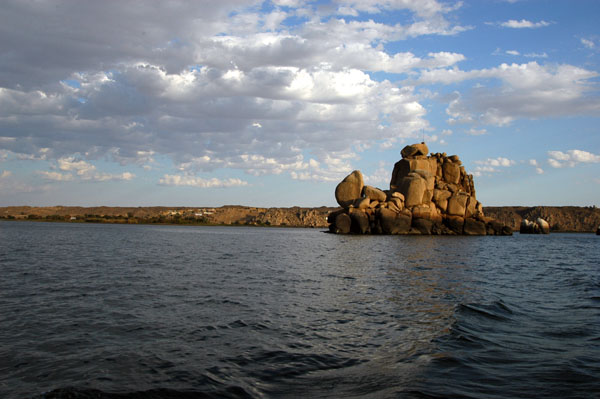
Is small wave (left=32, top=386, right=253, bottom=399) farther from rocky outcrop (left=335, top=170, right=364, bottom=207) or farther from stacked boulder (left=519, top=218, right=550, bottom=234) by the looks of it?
stacked boulder (left=519, top=218, right=550, bottom=234)

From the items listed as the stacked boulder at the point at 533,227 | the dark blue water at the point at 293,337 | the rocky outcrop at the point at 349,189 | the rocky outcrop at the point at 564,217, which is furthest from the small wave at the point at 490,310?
the rocky outcrop at the point at 564,217

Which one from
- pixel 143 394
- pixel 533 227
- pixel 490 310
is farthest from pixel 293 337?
pixel 533 227

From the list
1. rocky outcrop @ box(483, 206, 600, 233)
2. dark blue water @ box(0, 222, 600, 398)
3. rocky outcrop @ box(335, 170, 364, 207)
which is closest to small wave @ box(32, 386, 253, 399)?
dark blue water @ box(0, 222, 600, 398)

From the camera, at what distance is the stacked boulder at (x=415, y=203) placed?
234ft

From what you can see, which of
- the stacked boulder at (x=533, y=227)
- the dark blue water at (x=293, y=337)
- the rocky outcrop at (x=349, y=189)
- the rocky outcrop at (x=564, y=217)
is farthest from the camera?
the rocky outcrop at (x=564, y=217)

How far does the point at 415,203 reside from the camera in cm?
7338

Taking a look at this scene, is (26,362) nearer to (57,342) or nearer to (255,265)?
(57,342)

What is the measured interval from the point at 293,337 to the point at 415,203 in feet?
219

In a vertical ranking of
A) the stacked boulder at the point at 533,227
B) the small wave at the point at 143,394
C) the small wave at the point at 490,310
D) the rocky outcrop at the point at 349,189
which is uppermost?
the rocky outcrop at the point at 349,189

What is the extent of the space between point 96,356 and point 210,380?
107 inches

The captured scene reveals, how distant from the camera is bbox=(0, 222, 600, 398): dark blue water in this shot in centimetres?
675

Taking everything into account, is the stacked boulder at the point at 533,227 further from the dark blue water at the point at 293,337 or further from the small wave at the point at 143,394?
the small wave at the point at 143,394

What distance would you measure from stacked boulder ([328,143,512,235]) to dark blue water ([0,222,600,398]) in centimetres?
5186

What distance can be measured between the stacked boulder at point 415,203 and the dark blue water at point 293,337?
5186cm
